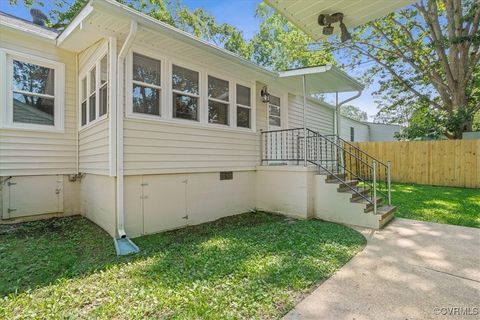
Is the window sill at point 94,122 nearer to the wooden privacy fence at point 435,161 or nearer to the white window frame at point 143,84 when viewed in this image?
the white window frame at point 143,84

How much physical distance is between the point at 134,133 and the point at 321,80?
→ 15.9ft

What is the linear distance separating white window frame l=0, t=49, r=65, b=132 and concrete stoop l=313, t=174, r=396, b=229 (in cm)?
583

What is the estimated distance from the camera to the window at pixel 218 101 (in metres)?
5.99

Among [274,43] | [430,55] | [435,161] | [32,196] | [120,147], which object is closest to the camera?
[120,147]

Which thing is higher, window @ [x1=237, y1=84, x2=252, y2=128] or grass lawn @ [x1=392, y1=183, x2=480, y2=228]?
window @ [x1=237, y1=84, x2=252, y2=128]

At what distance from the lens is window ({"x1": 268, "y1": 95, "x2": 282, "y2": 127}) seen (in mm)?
8048

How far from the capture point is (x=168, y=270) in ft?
10.6

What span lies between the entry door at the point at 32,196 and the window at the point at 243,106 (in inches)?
169

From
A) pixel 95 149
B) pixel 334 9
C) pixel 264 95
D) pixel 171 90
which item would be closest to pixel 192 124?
pixel 171 90

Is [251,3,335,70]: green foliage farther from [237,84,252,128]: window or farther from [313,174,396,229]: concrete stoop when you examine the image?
[313,174,396,229]: concrete stoop

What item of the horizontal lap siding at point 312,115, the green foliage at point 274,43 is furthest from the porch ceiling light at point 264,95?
the green foliage at point 274,43

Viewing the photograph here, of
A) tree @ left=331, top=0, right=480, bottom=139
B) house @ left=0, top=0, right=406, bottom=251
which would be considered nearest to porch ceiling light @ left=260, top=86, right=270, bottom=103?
house @ left=0, top=0, right=406, bottom=251

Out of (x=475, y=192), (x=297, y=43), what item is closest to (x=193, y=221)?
(x=475, y=192)

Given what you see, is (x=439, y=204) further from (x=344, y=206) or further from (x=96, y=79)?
(x=96, y=79)
